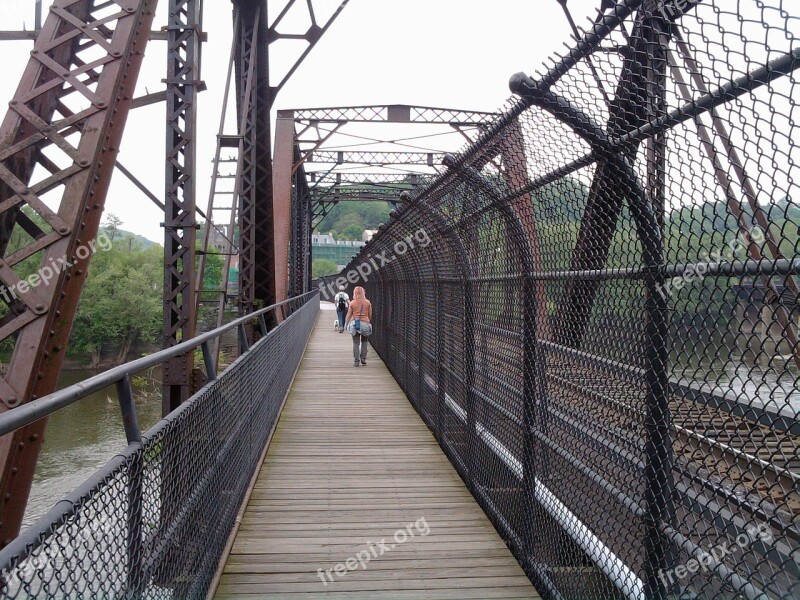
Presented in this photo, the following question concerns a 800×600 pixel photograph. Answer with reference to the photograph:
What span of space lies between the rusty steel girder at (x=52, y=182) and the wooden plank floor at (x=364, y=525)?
4.67 feet

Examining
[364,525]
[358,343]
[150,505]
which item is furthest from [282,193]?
[150,505]

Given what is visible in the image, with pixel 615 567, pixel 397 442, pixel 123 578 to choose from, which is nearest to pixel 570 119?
pixel 615 567

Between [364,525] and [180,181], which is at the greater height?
[180,181]

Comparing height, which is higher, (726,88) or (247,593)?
(726,88)

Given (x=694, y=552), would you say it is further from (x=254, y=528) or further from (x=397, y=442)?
(x=397, y=442)

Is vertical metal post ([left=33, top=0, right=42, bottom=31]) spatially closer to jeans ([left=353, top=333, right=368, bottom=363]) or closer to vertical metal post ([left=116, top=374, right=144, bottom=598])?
vertical metal post ([left=116, top=374, right=144, bottom=598])

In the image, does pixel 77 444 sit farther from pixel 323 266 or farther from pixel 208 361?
pixel 323 266

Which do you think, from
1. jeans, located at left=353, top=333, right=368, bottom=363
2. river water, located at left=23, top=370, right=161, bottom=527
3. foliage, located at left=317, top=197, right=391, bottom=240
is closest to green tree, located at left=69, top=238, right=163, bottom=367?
river water, located at left=23, top=370, right=161, bottom=527

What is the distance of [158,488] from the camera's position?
2.45 metres

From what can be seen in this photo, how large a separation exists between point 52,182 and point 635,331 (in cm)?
296

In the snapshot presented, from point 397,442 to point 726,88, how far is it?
5.85 meters

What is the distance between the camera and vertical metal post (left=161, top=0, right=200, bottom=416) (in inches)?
246

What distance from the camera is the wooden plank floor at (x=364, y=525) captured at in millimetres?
3621

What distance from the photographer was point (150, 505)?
93.0 inches
